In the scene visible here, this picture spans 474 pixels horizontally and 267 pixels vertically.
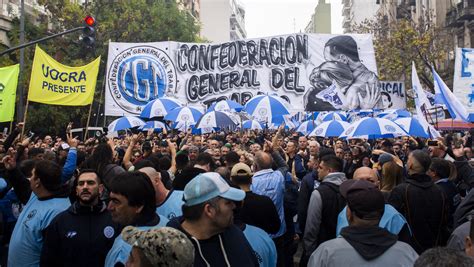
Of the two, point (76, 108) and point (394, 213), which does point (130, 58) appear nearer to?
point (76, 108)

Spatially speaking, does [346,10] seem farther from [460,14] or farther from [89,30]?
[89,30]

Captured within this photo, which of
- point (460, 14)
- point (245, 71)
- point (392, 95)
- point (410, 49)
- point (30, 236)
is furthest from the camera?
point (460, 14)

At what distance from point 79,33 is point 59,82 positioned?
1839cm

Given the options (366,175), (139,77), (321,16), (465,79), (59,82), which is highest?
(321,16)

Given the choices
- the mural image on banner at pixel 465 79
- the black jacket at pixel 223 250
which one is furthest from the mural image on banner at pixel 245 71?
the black jacket at pixel 223 250

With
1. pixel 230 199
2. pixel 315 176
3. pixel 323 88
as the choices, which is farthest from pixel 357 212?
pixel 323 88

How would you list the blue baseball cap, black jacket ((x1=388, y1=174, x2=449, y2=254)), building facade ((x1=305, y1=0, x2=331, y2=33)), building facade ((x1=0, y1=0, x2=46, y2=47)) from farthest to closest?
building facade ((x1=305, y1=0, x2=331, y2=33)) → building facade ((x1=0, y1=0, x2=46, y2=47)) → black jacket ((x1=388, y1=174, x2=449, y2=254)) → the blue baseball cap

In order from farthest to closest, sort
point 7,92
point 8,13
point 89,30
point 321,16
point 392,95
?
point 321,16, point 8,13, point 392,95, point 89,30, point 7,92

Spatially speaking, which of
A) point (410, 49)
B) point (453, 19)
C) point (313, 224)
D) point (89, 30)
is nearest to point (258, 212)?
point (313, 224)

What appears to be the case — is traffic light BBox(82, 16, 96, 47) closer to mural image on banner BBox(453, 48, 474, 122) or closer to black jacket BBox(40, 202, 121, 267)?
mural image on banner BBox(453, 48, 474, 122)

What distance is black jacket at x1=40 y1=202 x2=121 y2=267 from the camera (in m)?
3.89

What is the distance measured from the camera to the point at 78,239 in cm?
389

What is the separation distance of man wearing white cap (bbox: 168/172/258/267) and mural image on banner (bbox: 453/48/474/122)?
9.01m

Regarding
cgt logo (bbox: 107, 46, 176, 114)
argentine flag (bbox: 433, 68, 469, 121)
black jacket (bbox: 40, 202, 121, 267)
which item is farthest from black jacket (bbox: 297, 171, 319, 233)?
cgt logo (bbox: 107, 46, 176, 114)
